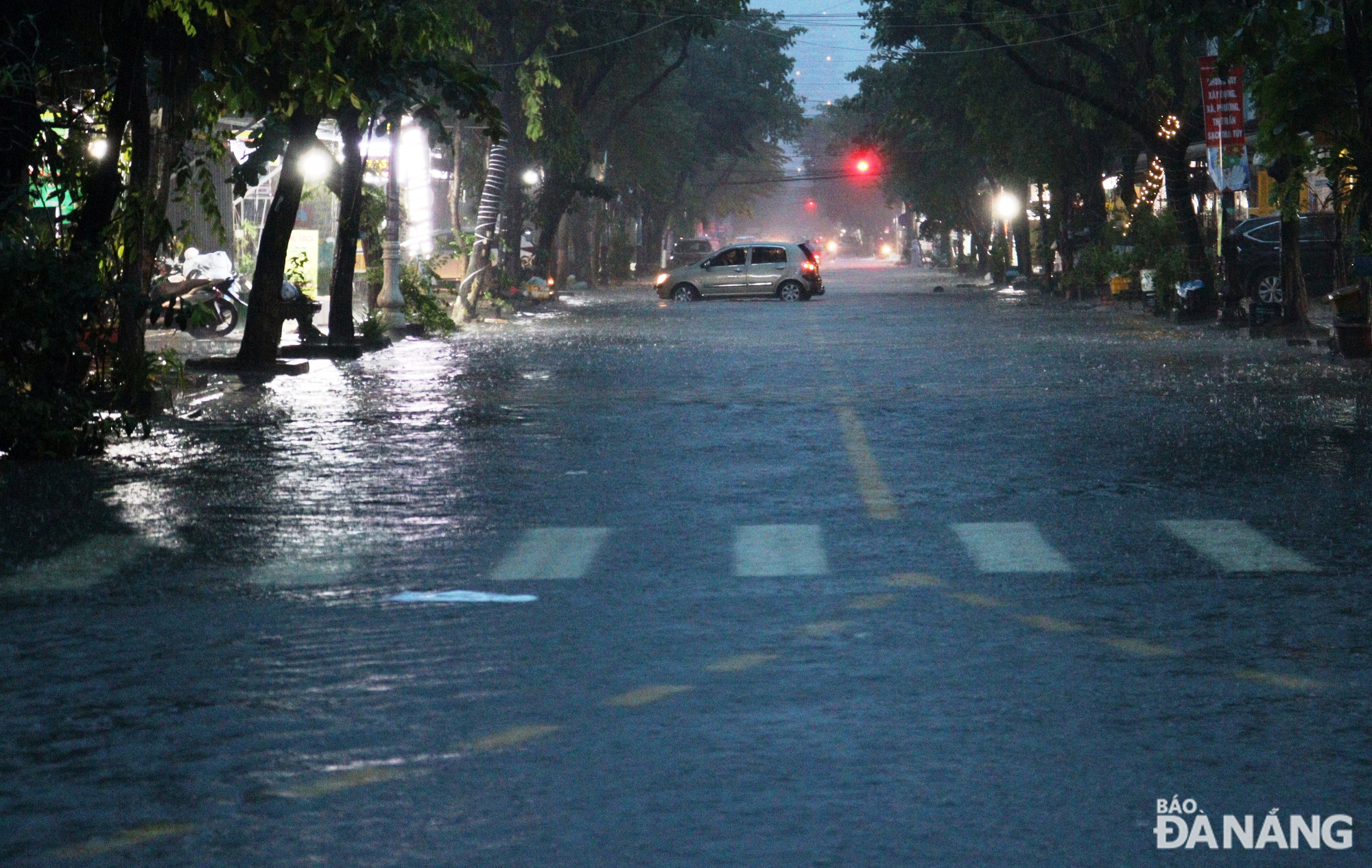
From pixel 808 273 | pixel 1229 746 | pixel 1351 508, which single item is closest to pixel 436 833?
pixel 1229 746

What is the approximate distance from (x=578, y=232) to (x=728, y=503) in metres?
57.1

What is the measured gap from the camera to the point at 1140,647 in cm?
720

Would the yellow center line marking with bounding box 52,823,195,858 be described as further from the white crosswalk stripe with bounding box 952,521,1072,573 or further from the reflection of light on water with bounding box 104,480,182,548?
the reflection of light on water with bounding box 104,480,182,548

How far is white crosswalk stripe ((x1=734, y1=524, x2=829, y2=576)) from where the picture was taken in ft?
29.6

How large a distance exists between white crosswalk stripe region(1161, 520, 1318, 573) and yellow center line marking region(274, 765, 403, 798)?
4.69m

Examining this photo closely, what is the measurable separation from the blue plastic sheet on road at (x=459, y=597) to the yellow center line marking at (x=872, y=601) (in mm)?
1339

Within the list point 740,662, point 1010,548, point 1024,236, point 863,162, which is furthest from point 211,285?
point 863,162

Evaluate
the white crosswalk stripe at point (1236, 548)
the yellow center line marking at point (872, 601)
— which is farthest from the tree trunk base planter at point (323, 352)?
the yellow center line marking at point (872, 601)

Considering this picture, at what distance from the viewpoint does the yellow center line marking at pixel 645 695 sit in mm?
6336

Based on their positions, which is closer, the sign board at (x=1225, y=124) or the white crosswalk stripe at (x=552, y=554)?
the white crosswalk stripe at (x=552, y=554)

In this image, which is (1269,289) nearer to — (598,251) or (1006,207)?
(1006,207)

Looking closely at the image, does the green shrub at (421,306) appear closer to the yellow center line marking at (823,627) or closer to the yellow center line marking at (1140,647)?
the yellow center line marking at (823,627)

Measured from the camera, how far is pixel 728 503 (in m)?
11.3

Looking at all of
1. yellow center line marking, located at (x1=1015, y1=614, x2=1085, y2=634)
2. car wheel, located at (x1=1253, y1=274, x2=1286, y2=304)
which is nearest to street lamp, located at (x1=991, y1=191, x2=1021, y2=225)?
car wheel, located at (x1=1253, y1=274, x2=1286, y2=304)
